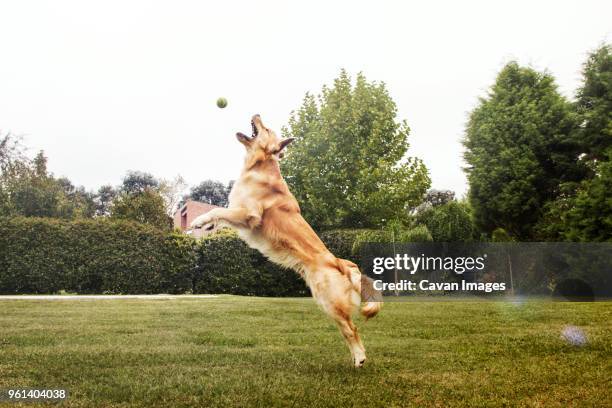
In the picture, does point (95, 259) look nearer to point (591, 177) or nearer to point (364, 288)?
point (364, 288)

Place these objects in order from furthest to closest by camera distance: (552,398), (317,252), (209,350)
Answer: (209,350) → (317,252) → (552,398)

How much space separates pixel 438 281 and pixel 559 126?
14.1ft

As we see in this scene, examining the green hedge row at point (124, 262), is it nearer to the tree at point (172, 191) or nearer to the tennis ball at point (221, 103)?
the tree at point (172, 191)

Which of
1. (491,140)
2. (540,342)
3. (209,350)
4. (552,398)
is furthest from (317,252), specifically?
(491,140)

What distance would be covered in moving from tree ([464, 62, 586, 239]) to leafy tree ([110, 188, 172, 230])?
20.6ft

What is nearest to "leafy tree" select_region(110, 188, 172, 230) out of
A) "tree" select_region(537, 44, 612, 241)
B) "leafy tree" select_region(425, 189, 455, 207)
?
"tree" select_region(537, 44, 612, 241)

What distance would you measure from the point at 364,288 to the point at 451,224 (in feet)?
34.5

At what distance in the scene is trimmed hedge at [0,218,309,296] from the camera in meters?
9.74

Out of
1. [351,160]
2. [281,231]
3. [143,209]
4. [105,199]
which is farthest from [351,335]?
[105,199]

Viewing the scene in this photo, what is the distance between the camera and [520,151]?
10367 millimetres

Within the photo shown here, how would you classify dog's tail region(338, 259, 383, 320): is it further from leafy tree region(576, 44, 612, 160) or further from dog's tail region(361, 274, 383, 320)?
leafy tree region(576, 44, 612, 160)

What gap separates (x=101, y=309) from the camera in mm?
7355

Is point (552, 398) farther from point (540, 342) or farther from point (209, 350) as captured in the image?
point (209, 350)

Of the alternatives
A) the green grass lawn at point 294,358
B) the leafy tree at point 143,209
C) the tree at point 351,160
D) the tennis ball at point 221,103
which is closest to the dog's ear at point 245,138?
the tennis ball at point 221,103
